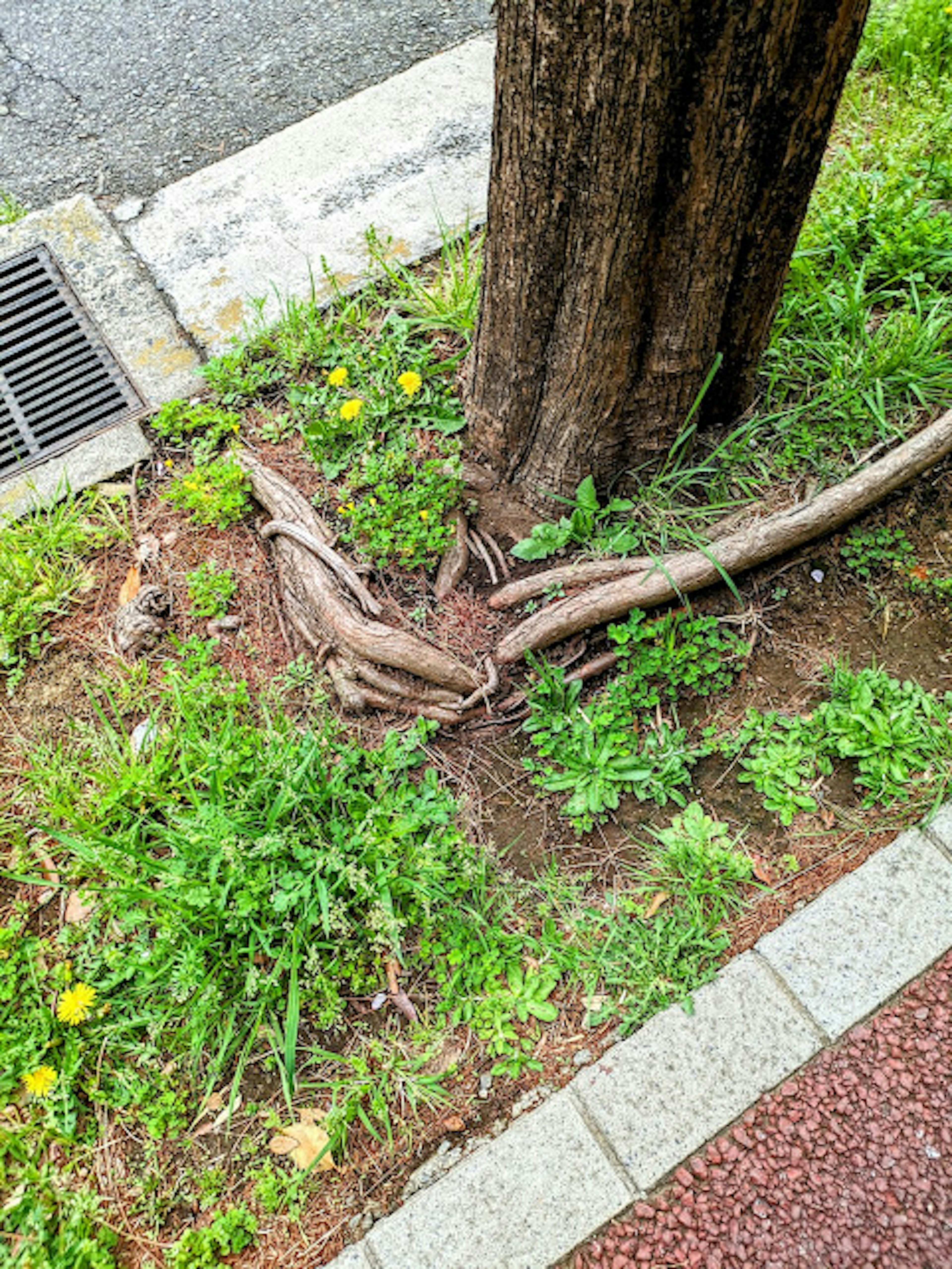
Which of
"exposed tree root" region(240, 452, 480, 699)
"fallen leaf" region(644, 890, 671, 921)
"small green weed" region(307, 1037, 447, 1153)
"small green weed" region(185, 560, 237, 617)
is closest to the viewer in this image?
"small green weed" region(307, 1037, 447, 1153)

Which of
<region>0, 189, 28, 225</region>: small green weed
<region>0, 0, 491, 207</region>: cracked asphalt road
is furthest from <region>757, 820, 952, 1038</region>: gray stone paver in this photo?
<region>0, 189, 28, 225</region>: small green weed

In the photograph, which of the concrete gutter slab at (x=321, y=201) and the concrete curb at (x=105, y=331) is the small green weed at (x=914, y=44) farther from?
the concrete curb at (x=105, y=331)

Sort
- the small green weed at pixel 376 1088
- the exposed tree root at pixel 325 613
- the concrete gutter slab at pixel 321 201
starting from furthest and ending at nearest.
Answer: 1. the concrete gutter slab at pixel 321 201
2. the exposed tree root at pixel 325 613
3. the small green weed at pixel 376 1088

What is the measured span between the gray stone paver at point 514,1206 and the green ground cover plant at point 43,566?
1.84 m

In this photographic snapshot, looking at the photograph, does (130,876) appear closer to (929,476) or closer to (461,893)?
(461,893)

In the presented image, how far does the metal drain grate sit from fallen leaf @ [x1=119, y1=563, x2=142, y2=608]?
0.62 meters

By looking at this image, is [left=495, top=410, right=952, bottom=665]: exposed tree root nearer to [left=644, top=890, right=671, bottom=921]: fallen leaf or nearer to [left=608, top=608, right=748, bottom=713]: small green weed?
[left=608, top=608, right=748, bottom=713]: small green weed

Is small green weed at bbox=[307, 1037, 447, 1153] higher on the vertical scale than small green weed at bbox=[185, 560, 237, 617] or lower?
lower

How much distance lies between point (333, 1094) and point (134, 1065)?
0.47m

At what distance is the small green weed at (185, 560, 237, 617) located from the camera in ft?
8.81

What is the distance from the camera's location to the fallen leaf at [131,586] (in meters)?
2.79

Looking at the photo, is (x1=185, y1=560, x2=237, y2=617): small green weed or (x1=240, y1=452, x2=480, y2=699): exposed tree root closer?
(x1=240, y1=452, x2=480, y2=699): exposed tree root

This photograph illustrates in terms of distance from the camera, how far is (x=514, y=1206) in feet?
6.05

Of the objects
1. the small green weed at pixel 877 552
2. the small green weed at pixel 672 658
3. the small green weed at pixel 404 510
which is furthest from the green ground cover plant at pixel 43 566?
the small green weed at pixel 877 552
